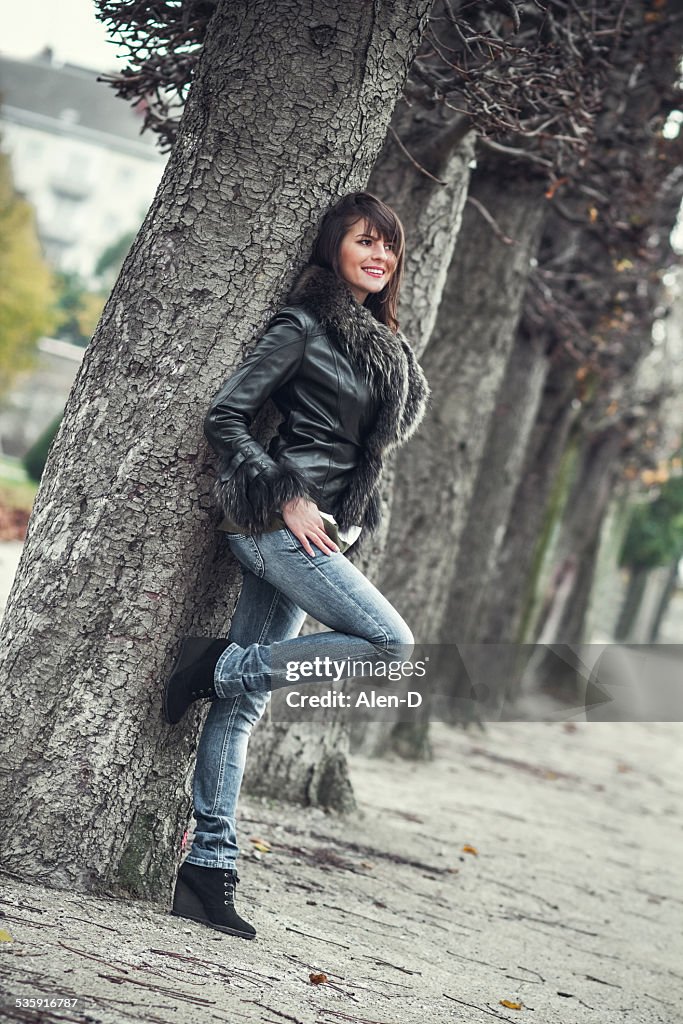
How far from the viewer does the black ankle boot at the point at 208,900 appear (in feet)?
14.0

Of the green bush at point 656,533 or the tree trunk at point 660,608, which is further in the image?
the tree trunk at point 660,608

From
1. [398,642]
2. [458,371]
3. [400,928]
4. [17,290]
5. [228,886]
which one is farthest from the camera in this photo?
[17,290]

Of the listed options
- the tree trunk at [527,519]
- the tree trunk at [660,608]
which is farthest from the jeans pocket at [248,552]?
the tree trunk at [660,608]

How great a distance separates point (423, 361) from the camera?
9.34 m

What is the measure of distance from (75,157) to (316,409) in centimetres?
7649

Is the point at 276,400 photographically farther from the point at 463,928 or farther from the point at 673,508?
the point at 673,508

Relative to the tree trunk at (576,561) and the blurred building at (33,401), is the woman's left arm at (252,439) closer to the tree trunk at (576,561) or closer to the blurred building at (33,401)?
the tree trunk at (576,561)

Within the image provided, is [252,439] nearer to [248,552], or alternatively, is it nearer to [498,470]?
[248,552]

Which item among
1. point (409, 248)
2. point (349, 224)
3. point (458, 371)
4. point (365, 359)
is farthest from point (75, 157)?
point (365, 359)

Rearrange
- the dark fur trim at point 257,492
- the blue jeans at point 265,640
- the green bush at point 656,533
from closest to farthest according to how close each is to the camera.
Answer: the dark fur trim at point 257,492 → the blue jeans at point 265,640 → the green bush at point 656,533

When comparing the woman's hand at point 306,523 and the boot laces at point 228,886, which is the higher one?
the woman's hand at point 306,523

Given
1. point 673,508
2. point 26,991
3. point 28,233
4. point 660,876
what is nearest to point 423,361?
point 660,876

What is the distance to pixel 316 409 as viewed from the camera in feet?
13.8

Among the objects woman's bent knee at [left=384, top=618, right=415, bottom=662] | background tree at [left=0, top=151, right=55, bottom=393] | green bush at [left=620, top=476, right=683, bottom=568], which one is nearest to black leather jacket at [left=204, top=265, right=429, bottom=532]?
woman's bent knee at [left=384, top=618, right=415, bottom=662]
